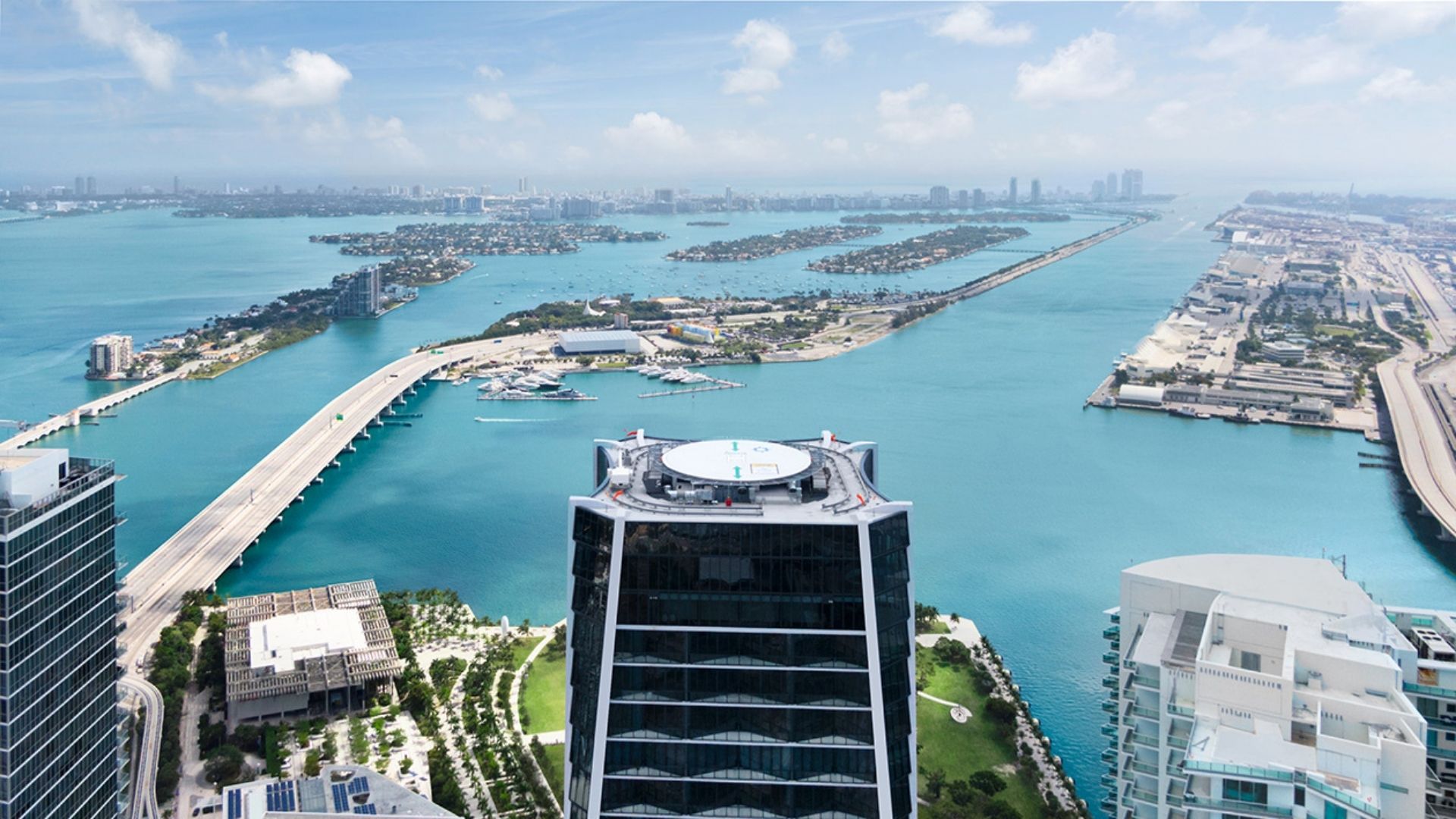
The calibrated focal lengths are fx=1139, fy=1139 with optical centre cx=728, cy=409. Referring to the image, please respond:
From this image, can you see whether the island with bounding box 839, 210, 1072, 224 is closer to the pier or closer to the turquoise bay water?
the turquoise bay water

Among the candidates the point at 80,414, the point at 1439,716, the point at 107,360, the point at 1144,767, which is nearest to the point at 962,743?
the point at 1144,767

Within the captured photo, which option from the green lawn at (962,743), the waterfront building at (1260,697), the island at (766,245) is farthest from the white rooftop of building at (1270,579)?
the island at (766,245)

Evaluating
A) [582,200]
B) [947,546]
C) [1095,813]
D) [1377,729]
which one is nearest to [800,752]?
[1377,729]

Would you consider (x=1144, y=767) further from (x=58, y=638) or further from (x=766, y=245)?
(x=766, y=245)

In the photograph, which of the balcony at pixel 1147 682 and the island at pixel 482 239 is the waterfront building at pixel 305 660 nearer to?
the balcony at pixel 1147 682

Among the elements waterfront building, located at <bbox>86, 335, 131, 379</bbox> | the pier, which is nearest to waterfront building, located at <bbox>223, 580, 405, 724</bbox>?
the pier

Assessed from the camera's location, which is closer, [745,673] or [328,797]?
[745,673]

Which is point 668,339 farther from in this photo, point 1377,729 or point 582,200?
point 582,200
